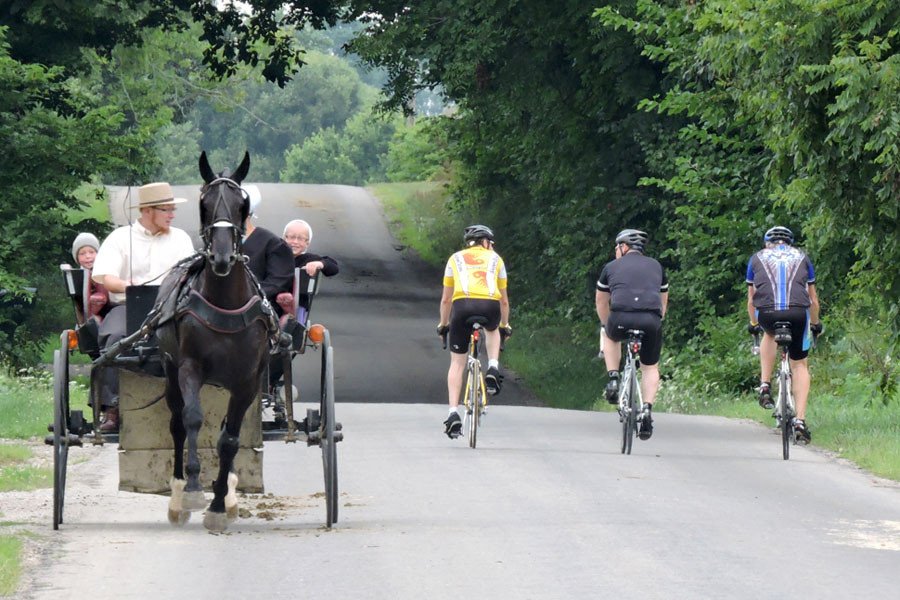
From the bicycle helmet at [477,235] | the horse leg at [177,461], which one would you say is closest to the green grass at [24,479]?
the horse leg at [177,461]

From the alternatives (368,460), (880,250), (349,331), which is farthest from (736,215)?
(349,331)

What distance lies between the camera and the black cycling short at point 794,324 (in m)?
16.2

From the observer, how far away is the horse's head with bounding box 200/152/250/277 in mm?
9898

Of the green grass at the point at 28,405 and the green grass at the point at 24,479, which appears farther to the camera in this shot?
the green grass at the point at 28,405

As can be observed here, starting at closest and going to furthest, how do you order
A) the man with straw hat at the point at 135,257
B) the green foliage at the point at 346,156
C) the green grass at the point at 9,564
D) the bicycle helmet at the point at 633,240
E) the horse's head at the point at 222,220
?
the green grass at the point at 9,564
the horse's head at the point at 222,220
the man with straw hat at the point at 135,257
the bicycle helmet at the point at 633,240
the green foliage at the point at 346,156

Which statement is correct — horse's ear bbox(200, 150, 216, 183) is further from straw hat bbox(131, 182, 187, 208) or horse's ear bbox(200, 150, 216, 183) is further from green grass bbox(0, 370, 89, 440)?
green grass bbox(0, 370, 89, 440)

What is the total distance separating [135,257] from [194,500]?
1844 millimetres

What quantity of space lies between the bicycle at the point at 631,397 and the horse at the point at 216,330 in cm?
573

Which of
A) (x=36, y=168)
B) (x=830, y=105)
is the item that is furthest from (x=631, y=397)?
(x=36, y=168)

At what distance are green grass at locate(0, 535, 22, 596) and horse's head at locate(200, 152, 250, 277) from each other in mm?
1874

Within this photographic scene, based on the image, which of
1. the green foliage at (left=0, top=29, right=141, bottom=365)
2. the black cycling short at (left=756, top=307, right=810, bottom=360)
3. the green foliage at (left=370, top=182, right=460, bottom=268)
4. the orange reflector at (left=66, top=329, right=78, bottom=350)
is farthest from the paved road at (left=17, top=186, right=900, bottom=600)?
the green foliage at (left=370, top=182, right=460, bottom=268)

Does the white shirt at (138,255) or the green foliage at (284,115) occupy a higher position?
the green foliage at (284,115)

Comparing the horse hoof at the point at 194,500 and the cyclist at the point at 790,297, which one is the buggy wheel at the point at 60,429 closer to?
the horse hoof at the point at 194,500

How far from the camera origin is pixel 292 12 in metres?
33.8
